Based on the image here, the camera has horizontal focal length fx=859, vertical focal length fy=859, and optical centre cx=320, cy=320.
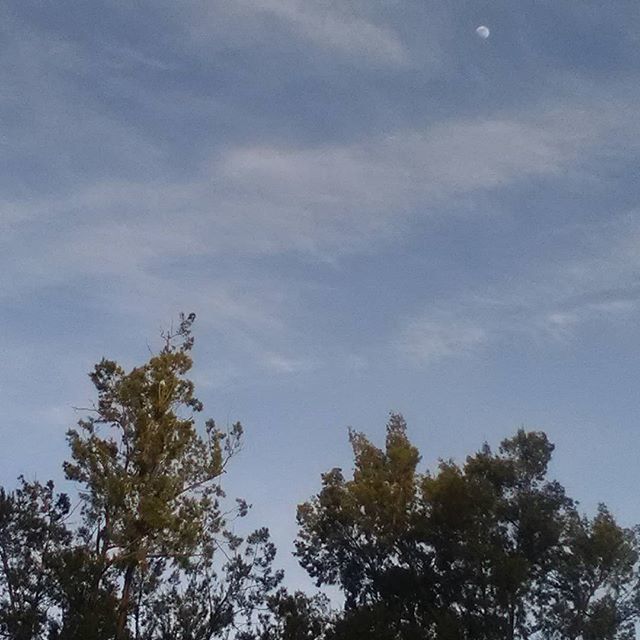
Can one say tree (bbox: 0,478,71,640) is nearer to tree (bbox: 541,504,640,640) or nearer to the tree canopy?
the tree canopy

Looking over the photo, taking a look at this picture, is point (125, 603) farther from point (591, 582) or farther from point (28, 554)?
point (591, 582)

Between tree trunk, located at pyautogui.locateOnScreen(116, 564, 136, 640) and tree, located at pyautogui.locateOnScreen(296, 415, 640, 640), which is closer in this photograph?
tree trunk, located at pyautogui.locateOnScreen(116, 564, 136, 640)

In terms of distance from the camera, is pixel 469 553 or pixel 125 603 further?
pixel 469 553

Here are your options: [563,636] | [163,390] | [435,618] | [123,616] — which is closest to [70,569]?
[123,616]

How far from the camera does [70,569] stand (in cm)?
2338

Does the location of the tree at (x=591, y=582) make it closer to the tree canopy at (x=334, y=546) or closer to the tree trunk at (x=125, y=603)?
the tree canopy at (x=334, y=546)

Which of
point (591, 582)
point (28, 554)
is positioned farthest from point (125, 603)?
point (591, 582)

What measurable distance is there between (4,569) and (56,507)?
7.39 ft

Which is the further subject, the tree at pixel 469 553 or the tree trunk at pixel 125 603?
the tree at pixel 469 553

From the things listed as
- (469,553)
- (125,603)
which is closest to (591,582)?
(469,553)

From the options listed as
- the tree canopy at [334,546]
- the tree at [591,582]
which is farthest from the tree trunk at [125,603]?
the tree at [591,582]

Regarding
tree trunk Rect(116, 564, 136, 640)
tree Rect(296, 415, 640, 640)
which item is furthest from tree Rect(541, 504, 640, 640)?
tree trunk Rect(116, 564, 136, 640)

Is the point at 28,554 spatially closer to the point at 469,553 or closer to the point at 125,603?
the point at 125,603

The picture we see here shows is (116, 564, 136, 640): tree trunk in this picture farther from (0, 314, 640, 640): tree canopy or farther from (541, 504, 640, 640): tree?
(541, 504, 640, 640): tree
